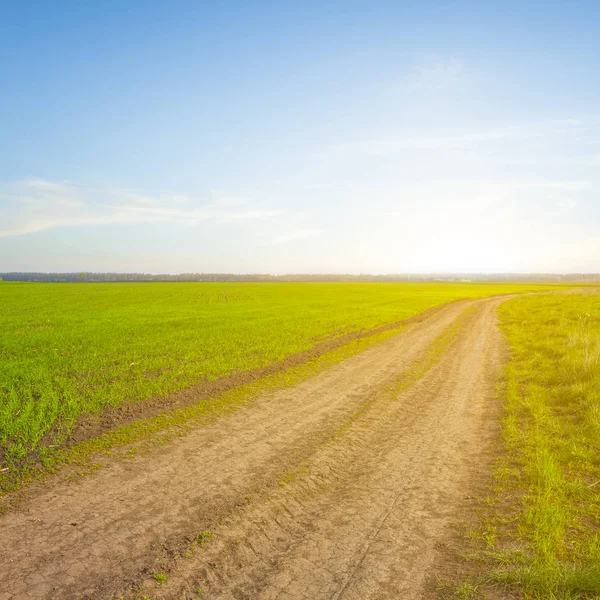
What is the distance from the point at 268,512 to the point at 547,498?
443 cm

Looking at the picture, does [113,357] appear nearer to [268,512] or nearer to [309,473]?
[309,473]

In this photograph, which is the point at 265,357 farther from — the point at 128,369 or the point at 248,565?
the point at 248,565

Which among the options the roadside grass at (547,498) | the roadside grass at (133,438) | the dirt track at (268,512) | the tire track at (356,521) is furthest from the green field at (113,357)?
the roadside grass at (547,498)

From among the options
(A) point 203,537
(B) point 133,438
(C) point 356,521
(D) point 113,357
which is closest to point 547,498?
Answer: (C) point 356,521

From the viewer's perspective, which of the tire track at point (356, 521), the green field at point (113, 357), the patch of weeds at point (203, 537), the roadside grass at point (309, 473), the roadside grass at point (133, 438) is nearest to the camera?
the tire track at point (356, 521)

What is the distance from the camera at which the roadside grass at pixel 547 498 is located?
4512mm

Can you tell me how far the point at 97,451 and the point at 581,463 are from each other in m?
9.62

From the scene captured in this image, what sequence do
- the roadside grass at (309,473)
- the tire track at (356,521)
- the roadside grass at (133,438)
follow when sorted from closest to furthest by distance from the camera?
the tire track at (356,521) < the roadside grass at (309,473) < the roadside grass at (133,438)

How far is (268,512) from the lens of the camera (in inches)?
228

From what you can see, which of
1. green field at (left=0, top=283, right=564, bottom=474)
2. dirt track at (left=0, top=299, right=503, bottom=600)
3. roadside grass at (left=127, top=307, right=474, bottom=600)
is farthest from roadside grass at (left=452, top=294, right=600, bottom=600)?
green field at (left=0, top=283, right=564, bottom=474)

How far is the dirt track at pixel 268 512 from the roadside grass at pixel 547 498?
21.8 inches

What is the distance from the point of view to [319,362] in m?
16.3

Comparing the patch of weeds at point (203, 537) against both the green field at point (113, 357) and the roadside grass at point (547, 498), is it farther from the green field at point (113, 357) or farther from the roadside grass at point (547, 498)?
the green field at point (113, 357)

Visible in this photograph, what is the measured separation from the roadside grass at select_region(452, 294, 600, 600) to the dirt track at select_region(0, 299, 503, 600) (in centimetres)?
55
